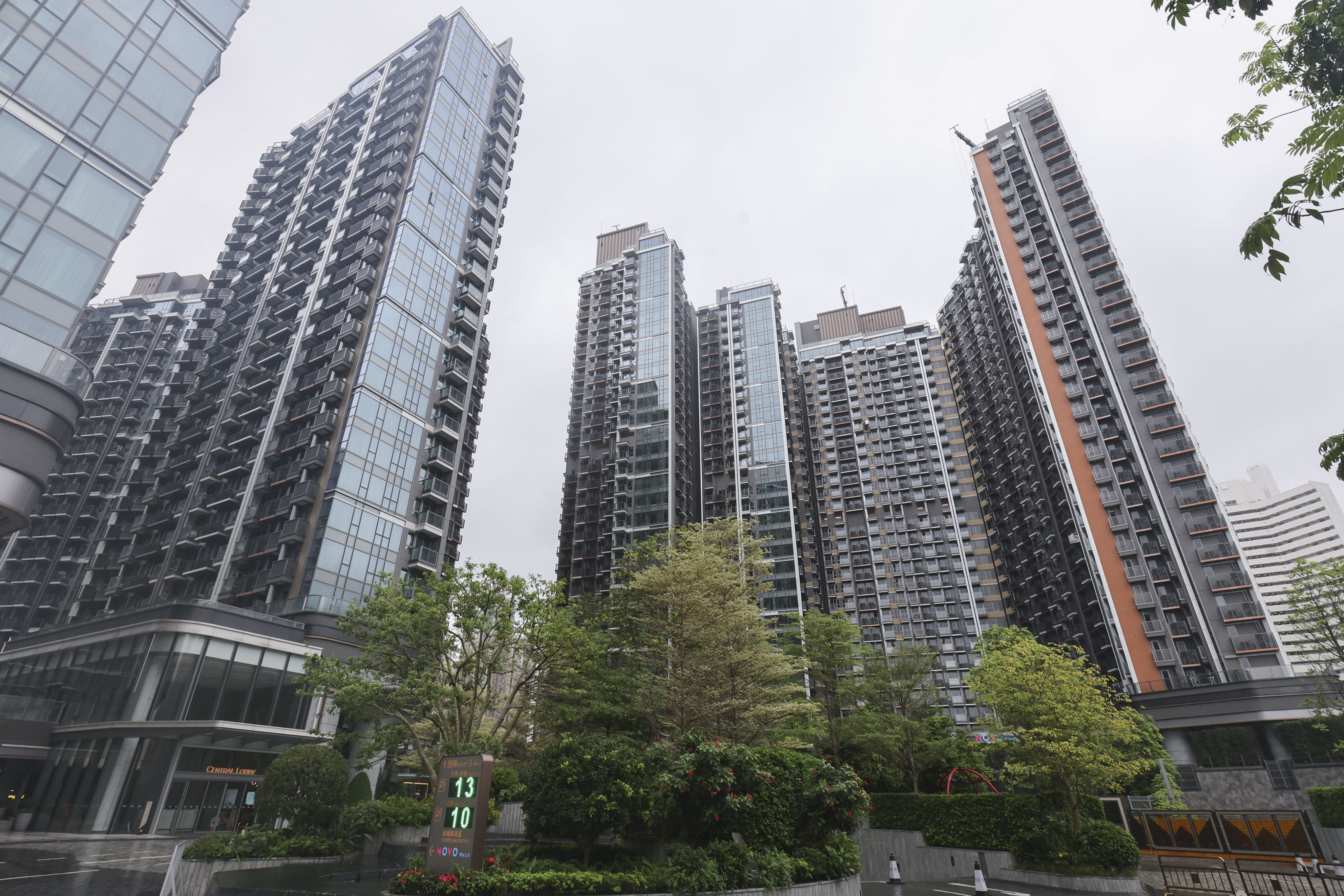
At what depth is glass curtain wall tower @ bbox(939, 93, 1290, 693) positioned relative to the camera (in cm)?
5588

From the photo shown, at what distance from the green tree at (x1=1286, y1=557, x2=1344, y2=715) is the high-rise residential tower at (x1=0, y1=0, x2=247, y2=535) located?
56733mm

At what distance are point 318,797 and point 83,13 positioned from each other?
28580 mm

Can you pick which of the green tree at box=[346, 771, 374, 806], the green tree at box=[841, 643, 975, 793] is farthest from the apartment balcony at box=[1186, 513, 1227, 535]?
the green tree at box=[346, 771, 374, 806]

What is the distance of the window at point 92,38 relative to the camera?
22516 millimetres

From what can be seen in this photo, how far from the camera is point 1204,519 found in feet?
193

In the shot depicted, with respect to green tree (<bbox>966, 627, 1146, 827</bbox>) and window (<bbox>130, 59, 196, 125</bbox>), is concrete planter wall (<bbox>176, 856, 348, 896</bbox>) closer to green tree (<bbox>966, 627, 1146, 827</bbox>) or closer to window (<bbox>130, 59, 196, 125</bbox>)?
window (<bbox>130, 59, 196, 125</bbox>)

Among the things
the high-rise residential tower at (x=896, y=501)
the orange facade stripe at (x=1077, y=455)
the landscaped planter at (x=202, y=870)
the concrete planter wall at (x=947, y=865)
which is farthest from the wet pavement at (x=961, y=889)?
the high-rise residential tower at (x=896, y=501)

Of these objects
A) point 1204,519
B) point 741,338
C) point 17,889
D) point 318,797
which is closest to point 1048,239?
point 1204,519

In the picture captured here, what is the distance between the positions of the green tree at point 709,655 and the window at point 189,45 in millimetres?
29052

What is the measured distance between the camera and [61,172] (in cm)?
2127

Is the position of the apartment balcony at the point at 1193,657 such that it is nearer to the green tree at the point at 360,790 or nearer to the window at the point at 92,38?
the green tree at the point at 360,790

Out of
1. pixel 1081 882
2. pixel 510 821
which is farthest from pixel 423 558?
pixel 1081 882

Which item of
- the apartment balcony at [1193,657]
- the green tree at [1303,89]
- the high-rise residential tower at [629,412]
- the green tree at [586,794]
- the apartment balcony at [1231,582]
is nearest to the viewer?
the green tree at [1303,89]

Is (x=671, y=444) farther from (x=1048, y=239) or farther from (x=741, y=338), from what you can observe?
(x=1048, y=239)
